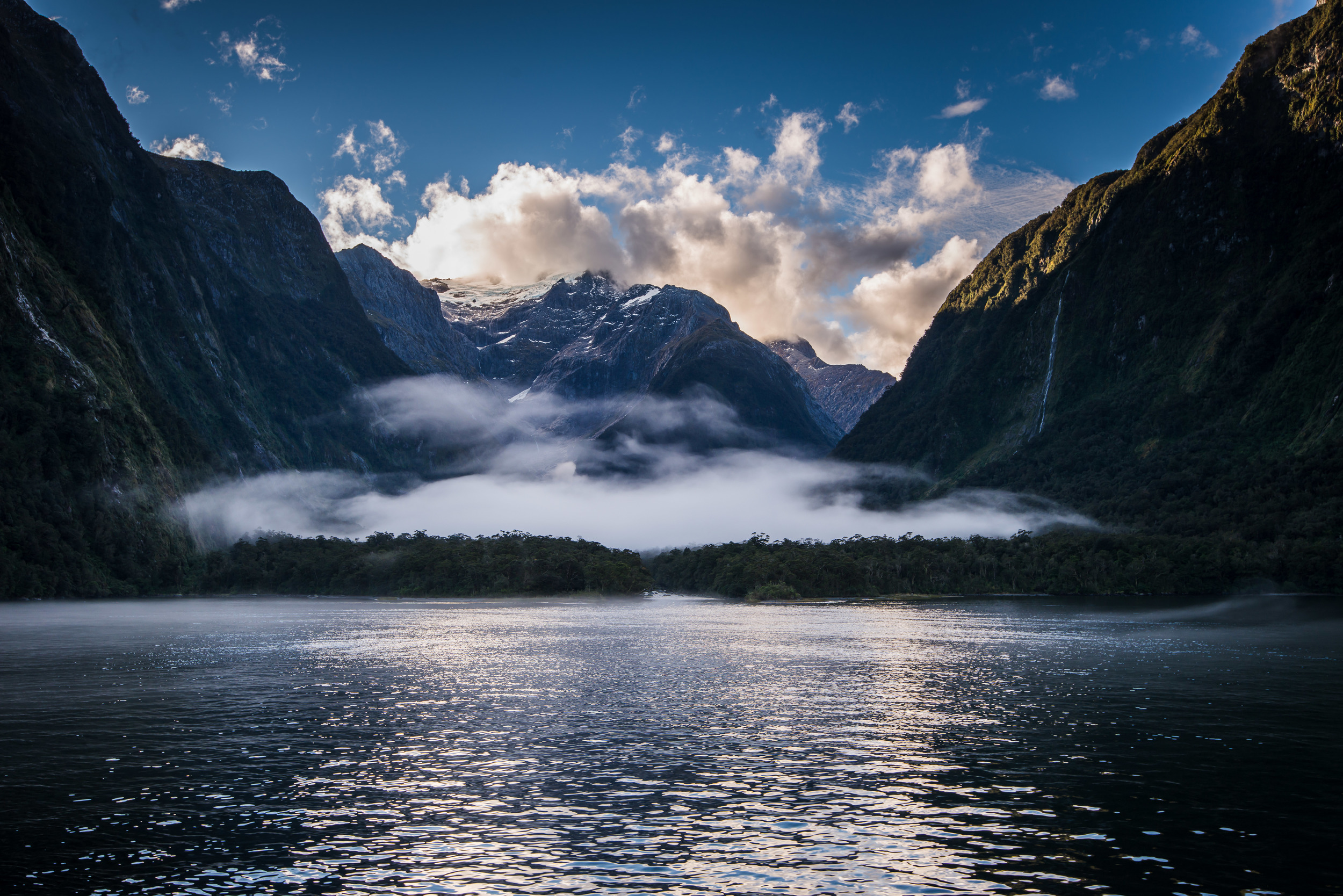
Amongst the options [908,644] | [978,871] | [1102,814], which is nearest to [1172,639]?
[908,644]

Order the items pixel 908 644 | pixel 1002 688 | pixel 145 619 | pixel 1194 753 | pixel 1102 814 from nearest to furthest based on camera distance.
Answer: pixel 1102 814
pixel 1194 753
pixel 1002 688
pixel 908 644
pixel 145 619

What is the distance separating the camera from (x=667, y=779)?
1766 inches

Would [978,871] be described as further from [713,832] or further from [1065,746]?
[1065,746]

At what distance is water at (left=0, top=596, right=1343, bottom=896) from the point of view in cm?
3086

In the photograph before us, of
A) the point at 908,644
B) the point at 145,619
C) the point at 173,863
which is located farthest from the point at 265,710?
the point at 145,619

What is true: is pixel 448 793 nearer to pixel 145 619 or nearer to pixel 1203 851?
pixel 1203 851

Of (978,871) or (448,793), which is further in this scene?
(448,793)

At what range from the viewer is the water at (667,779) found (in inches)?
1215

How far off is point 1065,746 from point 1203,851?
20527mm

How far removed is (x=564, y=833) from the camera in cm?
3538

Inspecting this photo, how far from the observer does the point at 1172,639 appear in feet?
451

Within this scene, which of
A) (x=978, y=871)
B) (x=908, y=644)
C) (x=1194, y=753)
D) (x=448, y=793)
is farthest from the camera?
(x=908, y=644)

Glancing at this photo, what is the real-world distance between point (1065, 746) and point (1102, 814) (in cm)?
1584

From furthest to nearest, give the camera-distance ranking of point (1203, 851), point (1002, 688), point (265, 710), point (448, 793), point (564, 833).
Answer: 1. point (1002, 688)
2. point (265, 710)
3. point (448, 793)
4. point (564, 833)
5. point (1203, 851)
